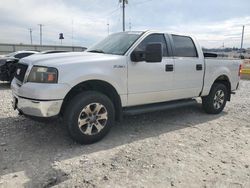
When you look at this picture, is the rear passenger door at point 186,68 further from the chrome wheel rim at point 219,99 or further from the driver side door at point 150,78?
the chrome wheel rim at point 219,99

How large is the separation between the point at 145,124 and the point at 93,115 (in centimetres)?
159

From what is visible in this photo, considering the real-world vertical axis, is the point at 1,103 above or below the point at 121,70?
below

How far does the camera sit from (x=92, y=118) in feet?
14.4

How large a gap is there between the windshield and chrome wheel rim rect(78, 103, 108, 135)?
3.64 feet

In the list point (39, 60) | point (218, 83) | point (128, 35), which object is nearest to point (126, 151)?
point (39, 60)

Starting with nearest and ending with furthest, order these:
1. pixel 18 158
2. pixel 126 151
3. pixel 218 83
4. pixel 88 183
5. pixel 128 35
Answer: pixel 88 183 < pixel 18 158 < pixel 126 151 < pixel 128 35 < pixel 218 83

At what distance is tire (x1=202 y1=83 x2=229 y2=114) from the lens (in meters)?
6.56

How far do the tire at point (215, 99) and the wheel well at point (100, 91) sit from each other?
2.75 m

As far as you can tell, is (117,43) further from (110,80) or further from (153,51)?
(110,80)

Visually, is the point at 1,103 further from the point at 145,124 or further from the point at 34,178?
the point at 34,178

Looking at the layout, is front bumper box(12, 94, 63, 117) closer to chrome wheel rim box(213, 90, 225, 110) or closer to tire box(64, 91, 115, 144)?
tire box(64, 91, 115, 144)

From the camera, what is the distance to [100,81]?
446 centimetres

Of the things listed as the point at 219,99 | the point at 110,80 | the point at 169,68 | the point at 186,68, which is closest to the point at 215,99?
the point at 219,99

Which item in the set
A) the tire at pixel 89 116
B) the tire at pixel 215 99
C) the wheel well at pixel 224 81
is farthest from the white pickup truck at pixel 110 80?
the wheel well at pixel 224 81
